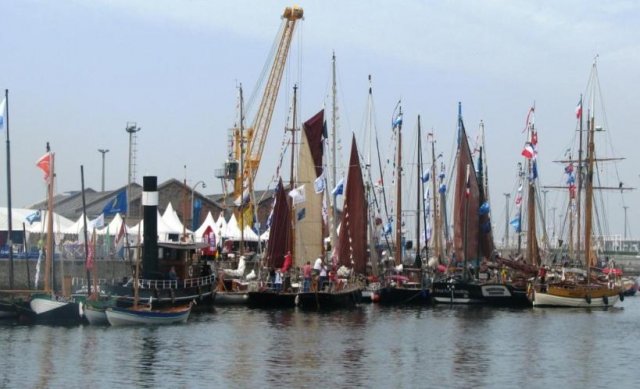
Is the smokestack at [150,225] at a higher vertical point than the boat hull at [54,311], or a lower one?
higher

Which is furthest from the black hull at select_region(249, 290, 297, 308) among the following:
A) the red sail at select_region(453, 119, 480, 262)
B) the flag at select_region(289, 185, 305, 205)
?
the red sail at select_region(453, 119, 480, 262)

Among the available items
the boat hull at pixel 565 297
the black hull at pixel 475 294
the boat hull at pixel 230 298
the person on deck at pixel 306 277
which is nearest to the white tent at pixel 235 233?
the boat hull at pixel 230 298

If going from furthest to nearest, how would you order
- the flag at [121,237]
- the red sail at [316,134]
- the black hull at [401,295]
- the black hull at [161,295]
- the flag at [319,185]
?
1. the black hull at [401,295]
2. the red sail at [316,134]
3. the flag at [121,237]
4. the flag at [319,185]
5. the black hull at [161,295]

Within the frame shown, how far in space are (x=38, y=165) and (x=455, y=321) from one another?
25.1 metres

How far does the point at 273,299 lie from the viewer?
76.2 meters

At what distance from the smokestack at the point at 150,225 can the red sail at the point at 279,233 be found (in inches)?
454

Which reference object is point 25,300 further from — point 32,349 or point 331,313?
point 331,313

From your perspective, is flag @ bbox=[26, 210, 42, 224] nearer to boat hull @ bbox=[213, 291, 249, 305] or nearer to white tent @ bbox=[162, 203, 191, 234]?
white tent @ bbox=[162, 203, 191, 234]

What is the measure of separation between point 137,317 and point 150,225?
1070 centimetres

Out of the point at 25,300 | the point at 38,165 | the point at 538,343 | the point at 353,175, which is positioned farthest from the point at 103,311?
the point at 353,175

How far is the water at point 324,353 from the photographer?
4453 centimetres

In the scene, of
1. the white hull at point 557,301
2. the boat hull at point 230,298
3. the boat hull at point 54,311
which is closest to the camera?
the boat hull at point 54,311

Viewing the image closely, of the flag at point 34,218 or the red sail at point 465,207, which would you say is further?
the red sail at point 465,207

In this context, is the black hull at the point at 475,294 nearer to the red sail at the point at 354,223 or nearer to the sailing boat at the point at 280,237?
the red sail at the point at 354,223
